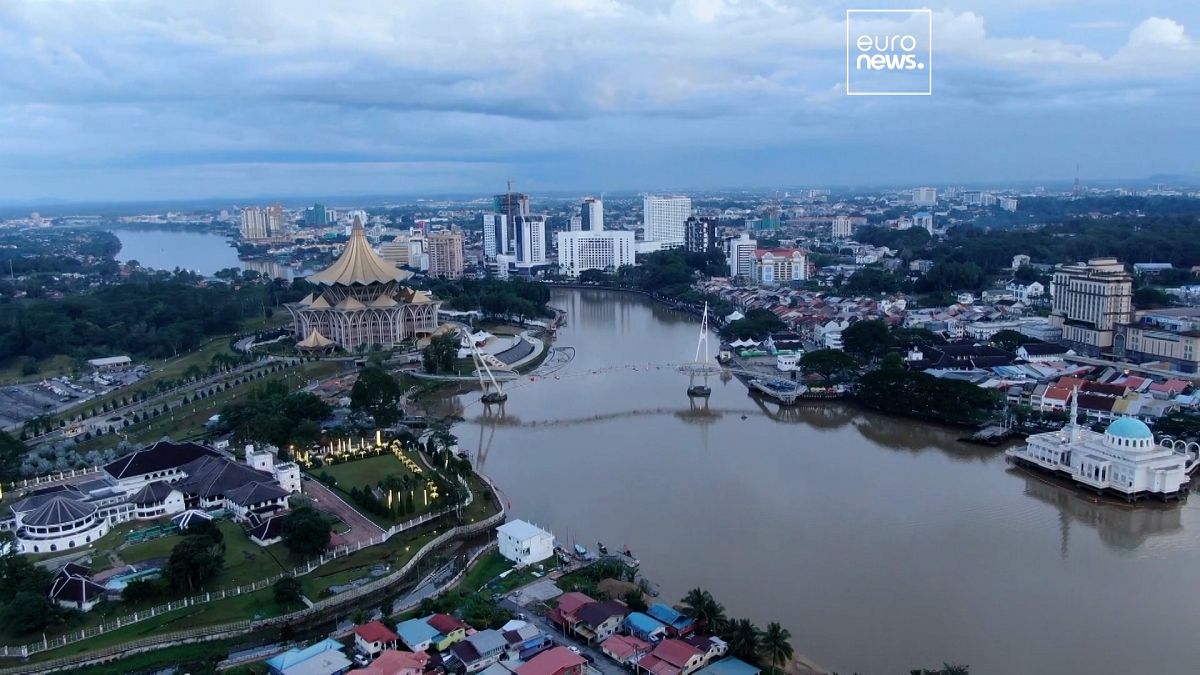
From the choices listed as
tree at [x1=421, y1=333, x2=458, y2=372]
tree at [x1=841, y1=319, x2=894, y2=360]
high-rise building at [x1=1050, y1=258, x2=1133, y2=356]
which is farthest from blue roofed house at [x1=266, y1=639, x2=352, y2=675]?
high-rise building at [x1=1050, y1=258, x2=1133, y2=356]

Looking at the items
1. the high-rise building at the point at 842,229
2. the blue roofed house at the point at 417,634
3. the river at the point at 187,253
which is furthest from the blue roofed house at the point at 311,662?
the high-rise building at the point at 842,229

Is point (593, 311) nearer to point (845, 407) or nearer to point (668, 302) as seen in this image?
point (668, 302)

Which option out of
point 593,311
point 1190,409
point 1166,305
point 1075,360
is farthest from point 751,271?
point 1190,409

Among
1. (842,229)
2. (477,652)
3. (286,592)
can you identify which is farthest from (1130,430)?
(842,229)

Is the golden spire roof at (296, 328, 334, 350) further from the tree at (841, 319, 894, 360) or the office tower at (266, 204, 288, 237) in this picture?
the office tower at (266, 204, 288, 237)

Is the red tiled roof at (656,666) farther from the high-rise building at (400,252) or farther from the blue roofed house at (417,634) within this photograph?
the high-rise building at (400,252)

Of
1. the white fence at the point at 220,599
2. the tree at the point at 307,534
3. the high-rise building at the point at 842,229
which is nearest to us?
the white fence at the point at 220,599
